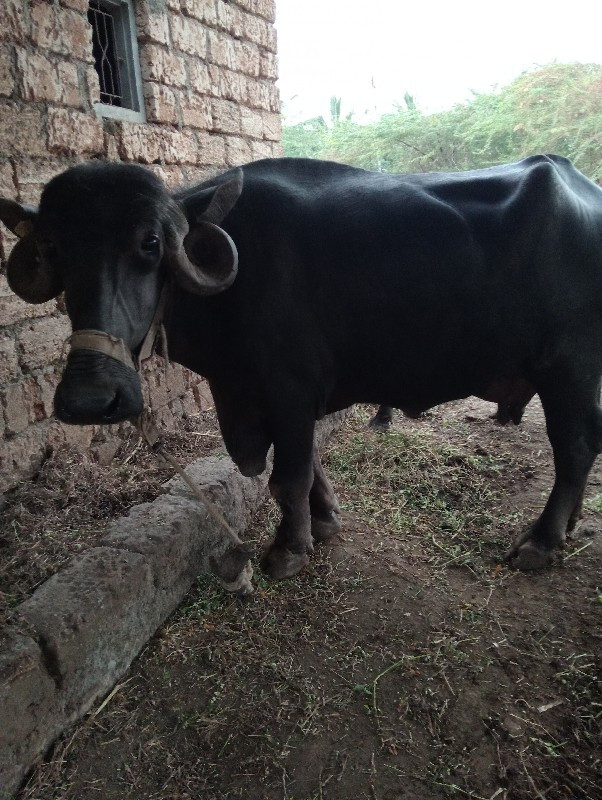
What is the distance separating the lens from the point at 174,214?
1988 mm

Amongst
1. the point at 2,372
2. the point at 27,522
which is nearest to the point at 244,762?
the point at 27,522

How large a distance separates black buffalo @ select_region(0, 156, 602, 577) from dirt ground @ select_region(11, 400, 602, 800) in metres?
0.51

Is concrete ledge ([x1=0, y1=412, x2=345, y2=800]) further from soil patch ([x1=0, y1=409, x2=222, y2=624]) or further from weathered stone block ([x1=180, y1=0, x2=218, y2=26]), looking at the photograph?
weathered stone block ([x1=180, y1=0, x2=218, y2=26])

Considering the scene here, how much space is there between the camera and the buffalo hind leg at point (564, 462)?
2.60 meters

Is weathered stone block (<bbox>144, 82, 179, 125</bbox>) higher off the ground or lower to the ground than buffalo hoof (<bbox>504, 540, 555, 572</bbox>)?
higher

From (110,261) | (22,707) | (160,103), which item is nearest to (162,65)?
(160,103)

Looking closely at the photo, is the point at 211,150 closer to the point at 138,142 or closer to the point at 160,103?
the point at 160,103

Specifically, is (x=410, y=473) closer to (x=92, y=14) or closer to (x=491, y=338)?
(x=491, y=338)

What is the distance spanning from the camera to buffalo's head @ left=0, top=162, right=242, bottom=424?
1798mm

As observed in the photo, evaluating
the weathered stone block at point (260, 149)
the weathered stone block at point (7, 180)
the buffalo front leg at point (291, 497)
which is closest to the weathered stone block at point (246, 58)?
the weathered stone block at point (260, 149)

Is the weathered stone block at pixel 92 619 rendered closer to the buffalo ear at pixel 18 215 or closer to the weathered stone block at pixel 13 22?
the buffalo ear at pixel 18 215

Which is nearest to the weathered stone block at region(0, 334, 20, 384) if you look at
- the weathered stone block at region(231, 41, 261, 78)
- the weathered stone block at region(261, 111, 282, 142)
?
the weathered stone block at region(231, 41, 261, 78)

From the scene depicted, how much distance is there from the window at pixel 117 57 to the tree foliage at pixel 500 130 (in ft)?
23.5

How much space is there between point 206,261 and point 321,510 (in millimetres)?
1566
